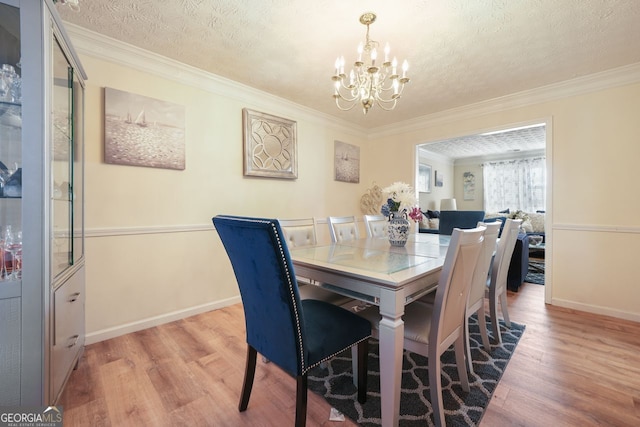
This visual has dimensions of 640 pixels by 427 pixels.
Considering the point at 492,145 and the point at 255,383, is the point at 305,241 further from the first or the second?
the point at 492,145

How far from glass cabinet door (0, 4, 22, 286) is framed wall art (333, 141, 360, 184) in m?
3.23

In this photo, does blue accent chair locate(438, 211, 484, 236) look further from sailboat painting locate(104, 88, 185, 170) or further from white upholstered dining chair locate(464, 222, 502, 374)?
sailboat painting locate(104, 88, 185, 170)

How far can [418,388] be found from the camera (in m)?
1.56

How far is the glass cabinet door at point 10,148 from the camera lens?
1120 millimetres

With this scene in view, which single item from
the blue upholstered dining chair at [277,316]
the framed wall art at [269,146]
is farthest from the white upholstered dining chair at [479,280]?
the framed wall art at [269,146]

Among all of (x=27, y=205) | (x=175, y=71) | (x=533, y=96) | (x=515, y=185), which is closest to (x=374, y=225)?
(x=533, y=96)

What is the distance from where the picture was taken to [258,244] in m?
1.04

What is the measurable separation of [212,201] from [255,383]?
1.73m

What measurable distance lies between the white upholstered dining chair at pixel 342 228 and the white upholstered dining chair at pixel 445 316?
1.07 meters

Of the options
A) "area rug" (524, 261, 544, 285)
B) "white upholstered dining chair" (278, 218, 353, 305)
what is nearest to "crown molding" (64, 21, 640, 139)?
"white upholstered dining chair" (278, 218, 353, 305)

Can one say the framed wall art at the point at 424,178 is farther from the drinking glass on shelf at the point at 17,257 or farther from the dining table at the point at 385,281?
the drinking glass on shelf at the point at 17,257

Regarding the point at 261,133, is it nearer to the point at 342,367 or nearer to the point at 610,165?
the point at 342,367

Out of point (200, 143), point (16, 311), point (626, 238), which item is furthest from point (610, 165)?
point (16, 311)

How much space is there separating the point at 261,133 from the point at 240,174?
1.76 ft
